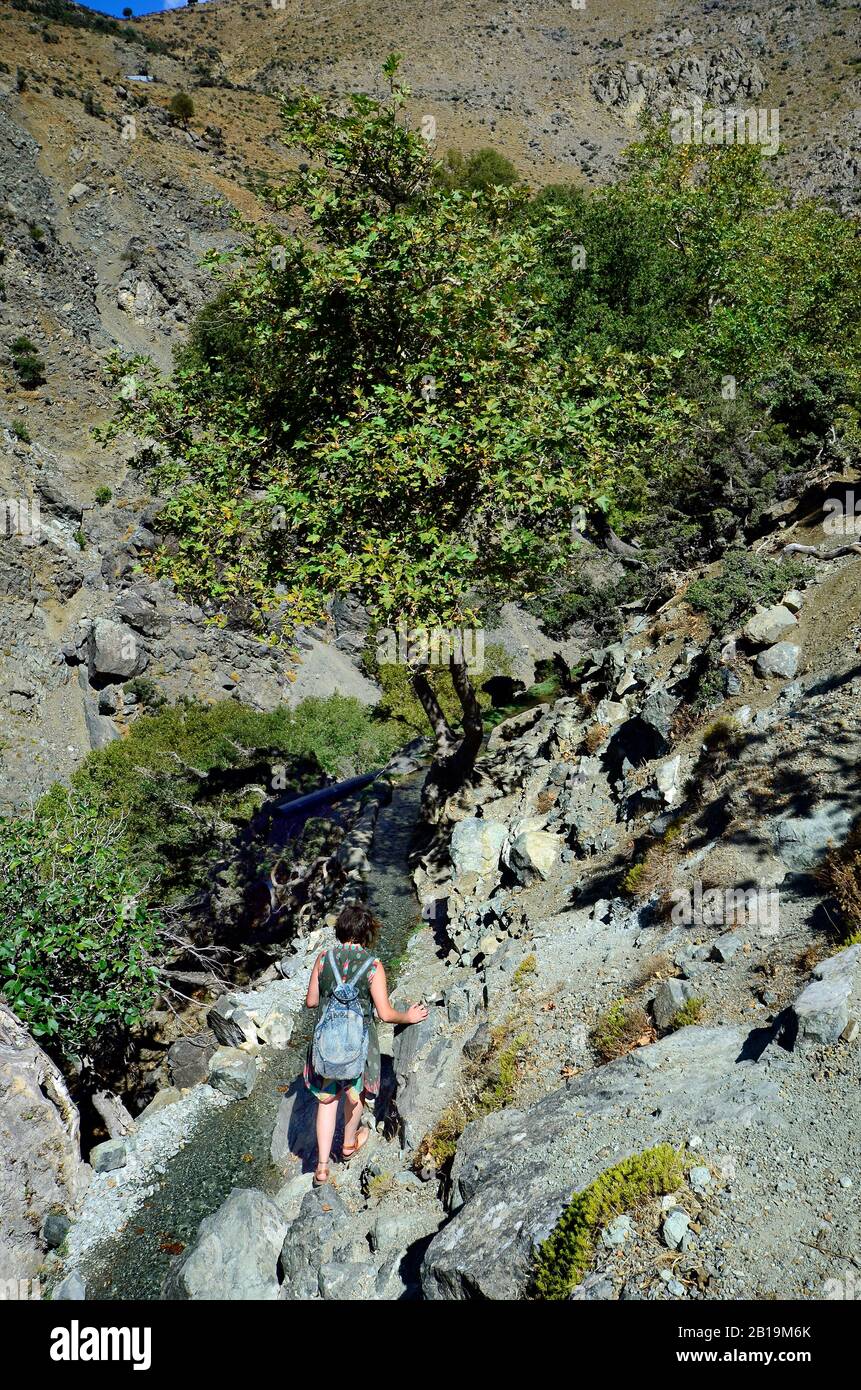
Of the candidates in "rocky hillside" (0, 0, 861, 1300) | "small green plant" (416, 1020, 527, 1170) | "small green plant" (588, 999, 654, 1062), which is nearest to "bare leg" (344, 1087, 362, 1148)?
"rocky hillside" (0, 0, 861, 1300)

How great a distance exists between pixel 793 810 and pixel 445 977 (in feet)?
19.0

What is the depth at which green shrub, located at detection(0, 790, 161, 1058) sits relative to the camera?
33.5 ft

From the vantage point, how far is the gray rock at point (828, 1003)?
629 centimetres

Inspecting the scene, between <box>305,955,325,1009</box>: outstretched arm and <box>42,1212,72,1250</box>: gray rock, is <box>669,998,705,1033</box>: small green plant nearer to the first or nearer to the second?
<box>305,955,325,1009</box>: outstretched arm

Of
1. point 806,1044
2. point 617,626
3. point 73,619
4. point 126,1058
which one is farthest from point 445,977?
point 73,619

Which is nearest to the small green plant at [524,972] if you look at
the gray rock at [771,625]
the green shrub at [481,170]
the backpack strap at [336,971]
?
the backpack strap at [336,971]

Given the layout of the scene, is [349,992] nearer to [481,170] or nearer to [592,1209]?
[592,1209]

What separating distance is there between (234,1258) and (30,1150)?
2934 mm

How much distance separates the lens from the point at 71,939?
1064 cm

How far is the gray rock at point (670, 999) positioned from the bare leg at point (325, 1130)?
329 centimetres

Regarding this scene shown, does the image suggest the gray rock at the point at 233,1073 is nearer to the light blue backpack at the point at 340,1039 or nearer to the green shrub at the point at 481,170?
the light blue backpack at the point at 340,1039

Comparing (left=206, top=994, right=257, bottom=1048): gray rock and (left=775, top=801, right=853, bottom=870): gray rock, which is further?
(left=206, top=994, right=257, bottom=1048): gray rock

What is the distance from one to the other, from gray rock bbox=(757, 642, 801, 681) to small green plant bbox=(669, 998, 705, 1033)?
5.21 meters

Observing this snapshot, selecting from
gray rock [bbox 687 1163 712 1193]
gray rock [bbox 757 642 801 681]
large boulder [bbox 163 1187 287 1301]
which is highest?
gray rock [bbox 757 642 801 681]
